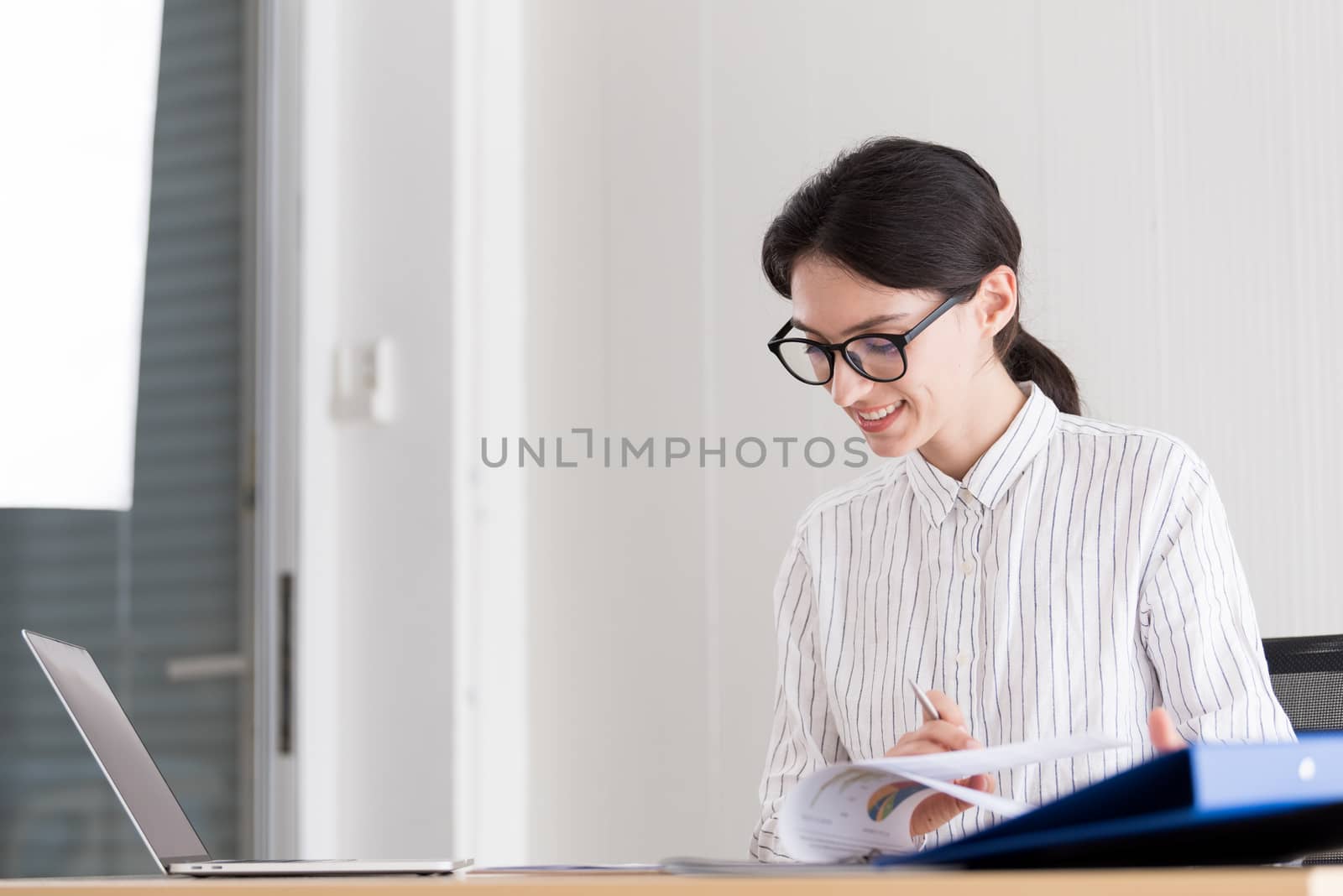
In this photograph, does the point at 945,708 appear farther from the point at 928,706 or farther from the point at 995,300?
the point at 995,300

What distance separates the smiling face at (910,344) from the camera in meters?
1.28

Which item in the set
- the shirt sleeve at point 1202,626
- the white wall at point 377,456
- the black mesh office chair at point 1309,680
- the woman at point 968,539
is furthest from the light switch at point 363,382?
the black mesh office chair at point 1309,680

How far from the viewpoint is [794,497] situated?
1.80 metres

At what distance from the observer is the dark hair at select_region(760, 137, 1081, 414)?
4.17 feet

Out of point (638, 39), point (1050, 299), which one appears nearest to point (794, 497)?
point (1050, 299)

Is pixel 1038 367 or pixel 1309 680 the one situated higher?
pixel 1038 367

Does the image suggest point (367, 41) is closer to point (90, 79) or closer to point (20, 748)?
point (90, 79)

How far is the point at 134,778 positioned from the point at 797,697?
720 millimetres

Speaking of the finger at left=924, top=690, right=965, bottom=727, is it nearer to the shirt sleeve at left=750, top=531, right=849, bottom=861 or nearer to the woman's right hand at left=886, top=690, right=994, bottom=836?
the woman's right hand at left=886, top=690, right=994, bottom=836

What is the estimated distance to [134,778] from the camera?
2.83ft

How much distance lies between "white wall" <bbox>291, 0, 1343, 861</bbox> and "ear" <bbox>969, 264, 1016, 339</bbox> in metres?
0.39

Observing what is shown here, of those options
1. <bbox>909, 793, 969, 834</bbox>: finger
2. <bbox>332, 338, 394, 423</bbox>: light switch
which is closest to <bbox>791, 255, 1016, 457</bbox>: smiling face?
<bbox>909, 793, 969, 834</bbox>: finger

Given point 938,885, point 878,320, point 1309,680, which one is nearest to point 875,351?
point 878,320

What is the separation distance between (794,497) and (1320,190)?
78 centimetres
